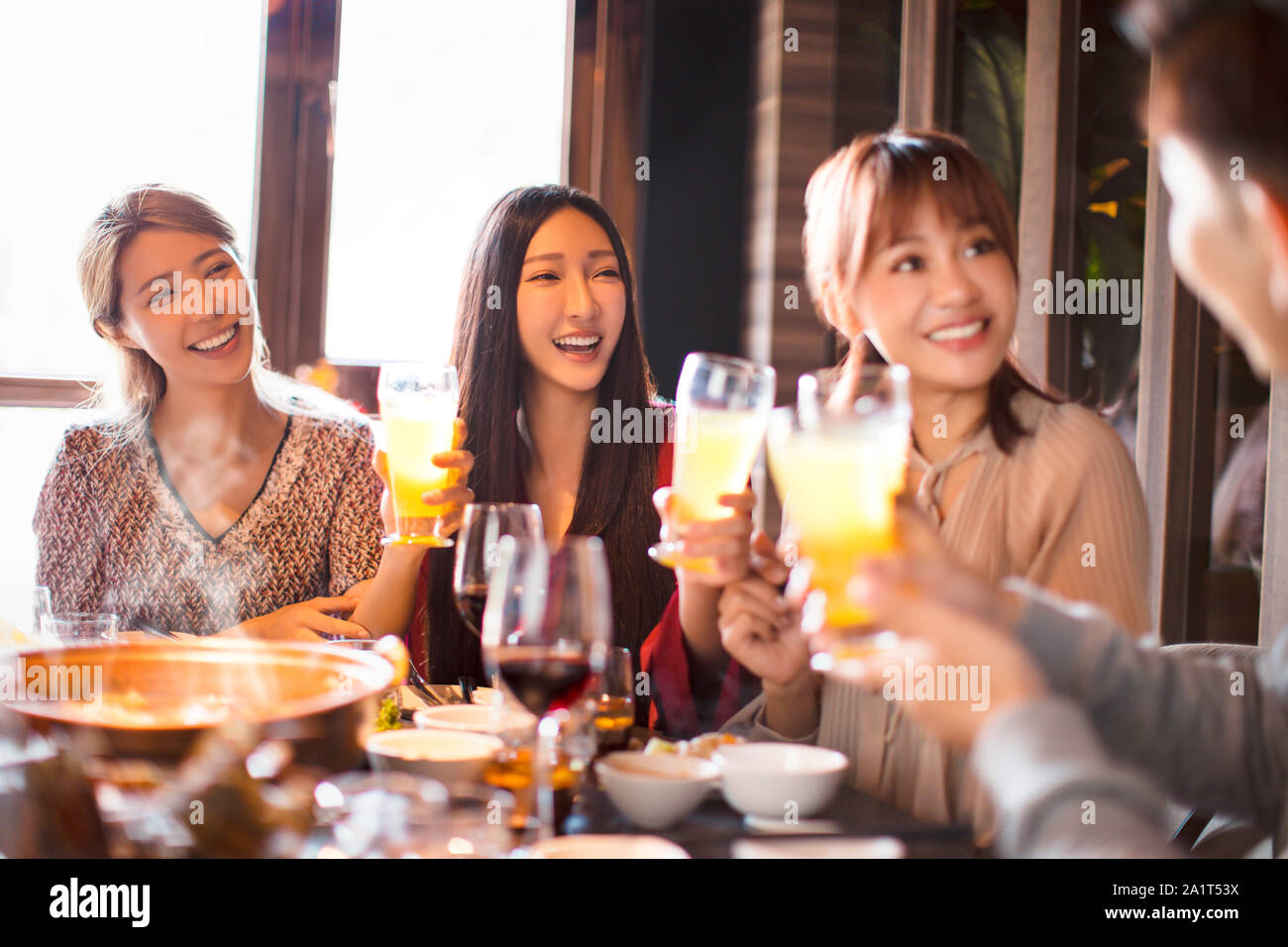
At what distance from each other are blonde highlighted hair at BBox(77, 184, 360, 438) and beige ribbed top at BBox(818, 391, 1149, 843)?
5.05 feet

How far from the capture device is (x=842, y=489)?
92cm

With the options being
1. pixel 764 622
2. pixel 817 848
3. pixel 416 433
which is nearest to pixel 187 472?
pixel 416 433

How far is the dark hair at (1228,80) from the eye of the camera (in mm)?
819

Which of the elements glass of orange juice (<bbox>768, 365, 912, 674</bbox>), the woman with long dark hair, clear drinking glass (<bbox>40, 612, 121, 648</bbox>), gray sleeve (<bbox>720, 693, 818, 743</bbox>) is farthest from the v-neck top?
glass of orange juice (<bbox>768, 365, 912, 674</bbox>)

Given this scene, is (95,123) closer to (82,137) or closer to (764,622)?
(82,137)

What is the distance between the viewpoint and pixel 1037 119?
297 cm

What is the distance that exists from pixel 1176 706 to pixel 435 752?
0.74 m

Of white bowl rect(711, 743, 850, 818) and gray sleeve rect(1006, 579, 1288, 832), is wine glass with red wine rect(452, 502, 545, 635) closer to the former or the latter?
white bowl rect(711, 743, 850, 818)

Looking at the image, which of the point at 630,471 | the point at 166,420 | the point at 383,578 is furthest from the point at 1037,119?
the point at 166,420

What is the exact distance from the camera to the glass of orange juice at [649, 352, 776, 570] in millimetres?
1244
